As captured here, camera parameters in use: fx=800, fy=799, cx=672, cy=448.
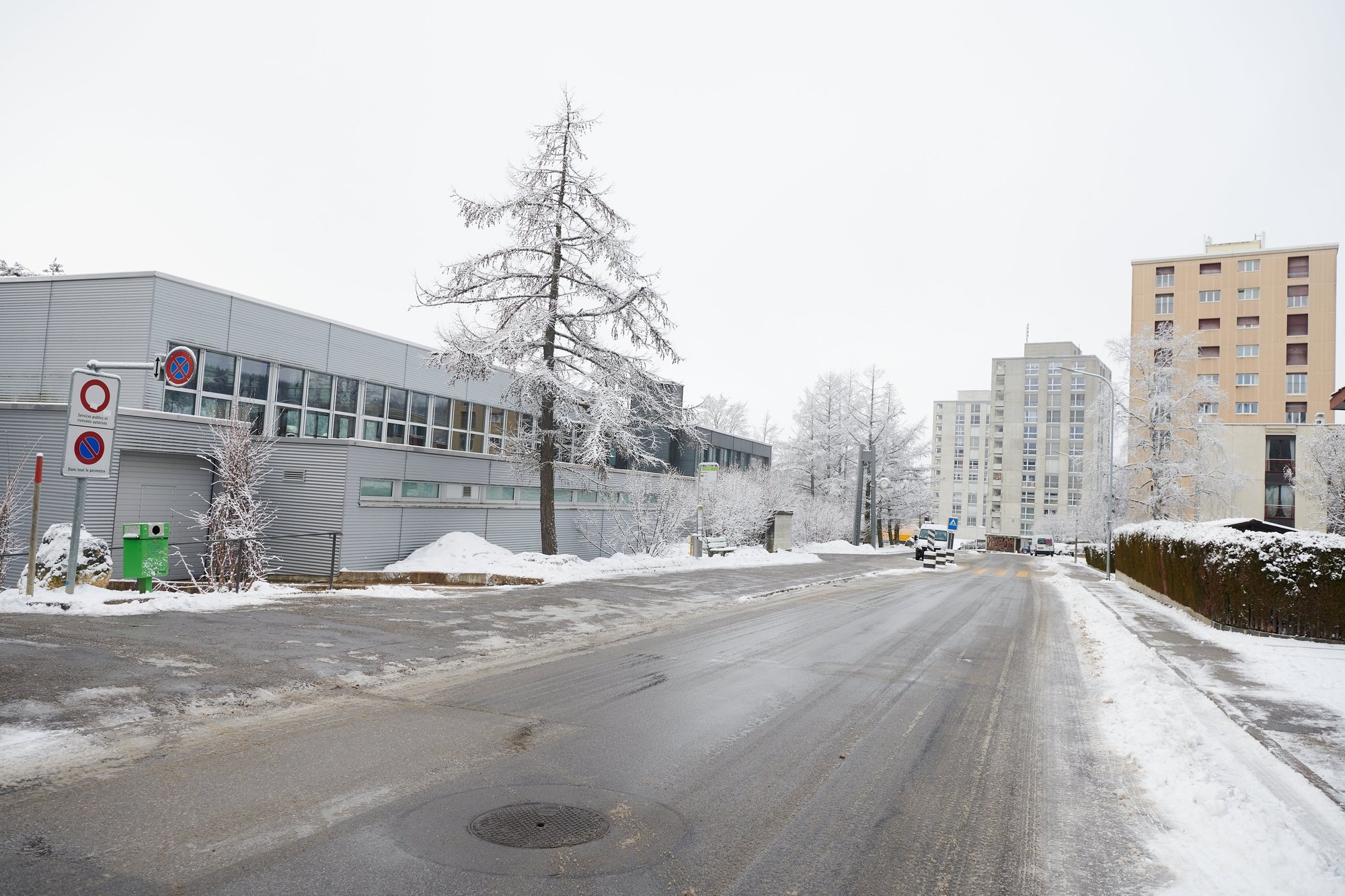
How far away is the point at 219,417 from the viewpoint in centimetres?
2142

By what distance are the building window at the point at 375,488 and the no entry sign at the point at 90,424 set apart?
991 centimetres

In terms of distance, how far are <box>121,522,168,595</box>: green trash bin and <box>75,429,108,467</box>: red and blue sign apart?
2613mm

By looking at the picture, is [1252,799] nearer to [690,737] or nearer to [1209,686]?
[690,737]

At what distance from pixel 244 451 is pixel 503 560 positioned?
6.42 meters

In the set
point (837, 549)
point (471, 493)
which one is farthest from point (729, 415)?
point (471, 493)

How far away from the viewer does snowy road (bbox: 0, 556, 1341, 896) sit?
3.86 metres

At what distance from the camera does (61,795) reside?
4.52 metres

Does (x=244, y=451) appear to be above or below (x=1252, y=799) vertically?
above

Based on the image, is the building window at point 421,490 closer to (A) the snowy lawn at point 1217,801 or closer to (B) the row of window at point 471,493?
(B) the row of window at point 471,493

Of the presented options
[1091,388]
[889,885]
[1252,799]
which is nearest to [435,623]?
[889,885]

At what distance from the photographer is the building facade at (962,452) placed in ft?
458

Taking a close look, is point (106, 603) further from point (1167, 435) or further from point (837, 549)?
point (1167, 435)

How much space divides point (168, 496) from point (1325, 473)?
165 feet

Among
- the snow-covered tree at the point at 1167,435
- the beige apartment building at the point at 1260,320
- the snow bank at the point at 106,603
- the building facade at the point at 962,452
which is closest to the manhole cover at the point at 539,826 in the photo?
the snow bank at the point at 106,603
